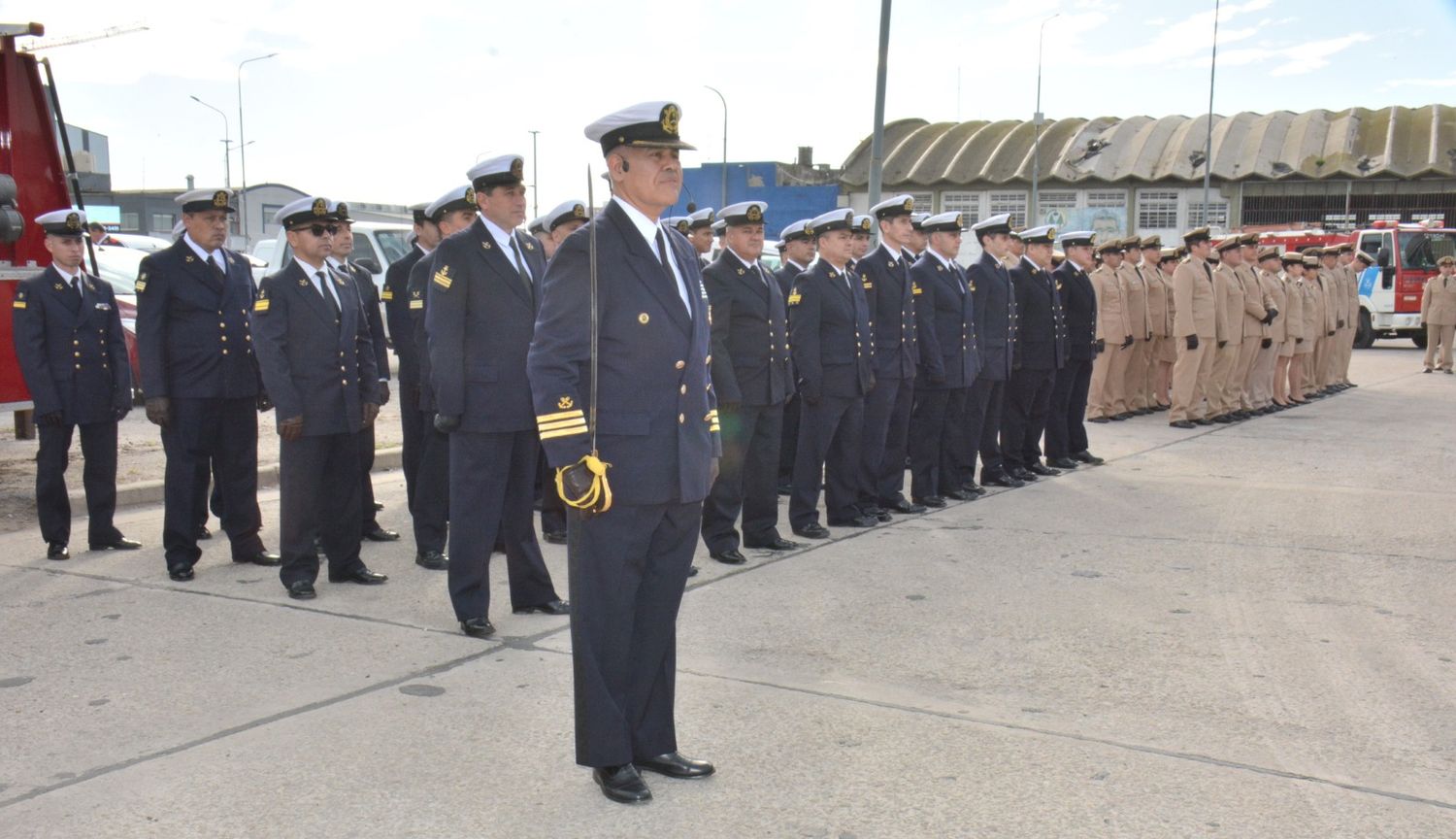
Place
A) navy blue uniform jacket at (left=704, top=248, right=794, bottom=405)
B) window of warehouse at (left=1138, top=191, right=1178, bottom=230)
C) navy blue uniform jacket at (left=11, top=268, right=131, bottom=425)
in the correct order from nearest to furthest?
navy blue uniform jacket at (left=11, top=268, right=131, bottom=425) < navy blue uniform jacket at (left=704, top=248, right=794, bottom=405) < window of warehouse at (left=1138, top=191, right=1178, bottom=230)

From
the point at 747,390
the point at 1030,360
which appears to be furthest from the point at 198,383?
the point at 1030,360

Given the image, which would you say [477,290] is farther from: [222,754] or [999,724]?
[999,724]

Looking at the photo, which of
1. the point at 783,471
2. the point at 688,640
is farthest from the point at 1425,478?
the point at 688,640

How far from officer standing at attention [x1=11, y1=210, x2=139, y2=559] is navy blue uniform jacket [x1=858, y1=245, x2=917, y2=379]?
4.30 metres

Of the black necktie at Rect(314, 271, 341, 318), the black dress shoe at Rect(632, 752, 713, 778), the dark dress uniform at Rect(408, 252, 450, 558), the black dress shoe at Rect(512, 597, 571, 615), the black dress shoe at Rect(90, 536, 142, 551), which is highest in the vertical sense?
the black necktie at Rect(314, 271, 341, 318)

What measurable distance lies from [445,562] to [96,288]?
8.33ft

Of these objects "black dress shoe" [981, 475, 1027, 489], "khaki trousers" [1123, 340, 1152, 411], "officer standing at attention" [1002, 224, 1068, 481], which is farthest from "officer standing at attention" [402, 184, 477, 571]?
"khaki trousers" [1123, 340, 1152, 411]

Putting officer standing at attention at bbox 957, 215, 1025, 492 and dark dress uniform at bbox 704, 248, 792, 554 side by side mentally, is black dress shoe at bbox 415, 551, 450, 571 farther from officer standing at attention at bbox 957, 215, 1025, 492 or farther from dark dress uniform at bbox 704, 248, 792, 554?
officer standing at attention at bbox 957, 215, 1025, 492

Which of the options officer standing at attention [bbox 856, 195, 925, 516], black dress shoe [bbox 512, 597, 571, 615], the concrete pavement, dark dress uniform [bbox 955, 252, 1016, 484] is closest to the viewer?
the concrete pavement

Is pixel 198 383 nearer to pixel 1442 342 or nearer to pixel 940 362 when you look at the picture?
pixel 940 362

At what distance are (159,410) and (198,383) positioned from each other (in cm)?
23

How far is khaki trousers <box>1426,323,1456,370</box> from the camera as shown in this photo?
850 inches

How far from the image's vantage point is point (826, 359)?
7.73m

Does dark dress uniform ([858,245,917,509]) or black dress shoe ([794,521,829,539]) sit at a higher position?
dark dress uniform ([858,245,917,509])
